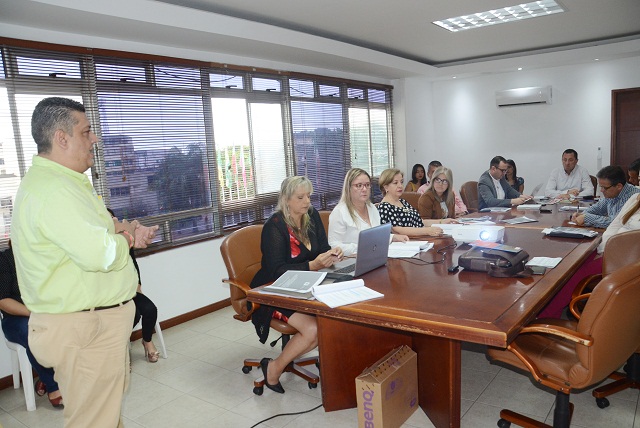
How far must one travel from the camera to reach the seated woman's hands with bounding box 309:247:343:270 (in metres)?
2.70

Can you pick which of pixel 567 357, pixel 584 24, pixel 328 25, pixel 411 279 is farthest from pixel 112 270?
pixel 584 24

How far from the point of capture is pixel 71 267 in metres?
1.75

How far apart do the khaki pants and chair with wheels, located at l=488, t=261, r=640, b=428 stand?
5.31 feet

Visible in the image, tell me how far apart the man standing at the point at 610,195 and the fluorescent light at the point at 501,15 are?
2182 millimetres

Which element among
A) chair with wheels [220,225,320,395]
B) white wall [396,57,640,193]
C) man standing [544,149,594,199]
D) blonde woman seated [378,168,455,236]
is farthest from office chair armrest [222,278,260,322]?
white wall [396,57,640,193]

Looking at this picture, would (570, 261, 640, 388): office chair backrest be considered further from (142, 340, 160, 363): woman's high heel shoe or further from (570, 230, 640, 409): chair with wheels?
(142, 340, 160, 363): woman's high heel shoe

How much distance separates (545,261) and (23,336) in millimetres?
3236

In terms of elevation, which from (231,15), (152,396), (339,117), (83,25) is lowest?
(152,396)

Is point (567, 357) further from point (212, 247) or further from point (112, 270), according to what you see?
point (212, 247)

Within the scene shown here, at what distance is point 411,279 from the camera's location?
2463 millimetres

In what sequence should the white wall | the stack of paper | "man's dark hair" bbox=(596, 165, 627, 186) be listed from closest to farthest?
the stack of paper, "man's dark hair" bbox=(596, 165, 627, 186), the white wall

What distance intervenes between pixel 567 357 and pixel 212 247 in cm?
349

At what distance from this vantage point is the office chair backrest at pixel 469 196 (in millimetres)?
6195

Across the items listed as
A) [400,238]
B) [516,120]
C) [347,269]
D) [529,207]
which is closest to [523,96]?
[516,120]
